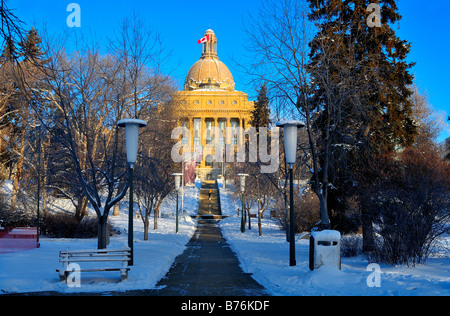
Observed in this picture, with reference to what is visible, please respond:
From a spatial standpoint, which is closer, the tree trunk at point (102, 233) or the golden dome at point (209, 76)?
the tree trunk at point (102, 233)

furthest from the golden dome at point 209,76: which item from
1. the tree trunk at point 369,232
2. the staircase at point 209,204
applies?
the tree trunk at point 369,232

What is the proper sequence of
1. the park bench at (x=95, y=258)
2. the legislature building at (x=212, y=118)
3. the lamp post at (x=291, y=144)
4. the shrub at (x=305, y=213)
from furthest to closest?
the legislature building at (x=212, y=118), the shrub at (x=305, y=213), the lamp post at (x=291, y=144), the park bench at (x=95, y=258)

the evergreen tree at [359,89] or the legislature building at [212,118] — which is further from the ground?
the legislature building at [212,118]

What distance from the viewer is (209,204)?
61562 millimetres

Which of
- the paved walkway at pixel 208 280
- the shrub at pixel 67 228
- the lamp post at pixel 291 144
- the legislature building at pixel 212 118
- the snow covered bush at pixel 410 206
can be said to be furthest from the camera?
the legislature building at pixel 212 118

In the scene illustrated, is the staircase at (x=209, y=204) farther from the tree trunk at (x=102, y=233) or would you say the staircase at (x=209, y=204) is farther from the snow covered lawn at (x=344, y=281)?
the snow covered lawn at (x=344, y=281)

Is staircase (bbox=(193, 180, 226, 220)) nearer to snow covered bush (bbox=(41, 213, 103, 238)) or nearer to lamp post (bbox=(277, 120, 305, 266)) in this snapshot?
snow covered bush (bbox=(41, 213, 103, 238))

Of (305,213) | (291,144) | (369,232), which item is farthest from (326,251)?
(305,213)

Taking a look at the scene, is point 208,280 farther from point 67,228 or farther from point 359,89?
point 67,228

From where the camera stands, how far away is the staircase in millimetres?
55125

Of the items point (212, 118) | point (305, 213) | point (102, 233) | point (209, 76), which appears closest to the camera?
point (102, 233)

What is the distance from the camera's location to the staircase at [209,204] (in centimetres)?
5512
